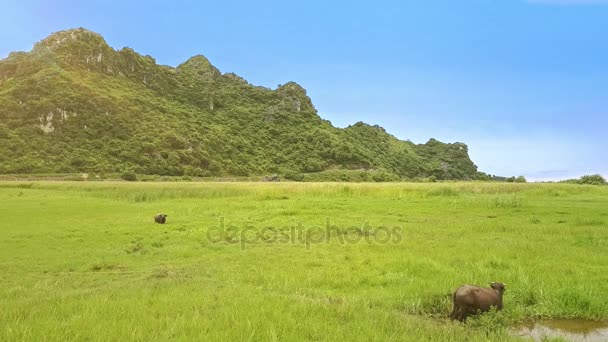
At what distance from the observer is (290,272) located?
10828 millimetres

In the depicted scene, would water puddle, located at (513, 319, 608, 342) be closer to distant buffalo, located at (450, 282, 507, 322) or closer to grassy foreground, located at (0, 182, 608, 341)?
grassy foreground, located at (0, 182, 608, 341)

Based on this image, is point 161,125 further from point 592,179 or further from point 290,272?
point 290,272

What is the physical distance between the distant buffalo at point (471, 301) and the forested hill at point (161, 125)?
8477 cm

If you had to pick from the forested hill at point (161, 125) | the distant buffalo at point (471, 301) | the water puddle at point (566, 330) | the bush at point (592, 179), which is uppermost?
the forested hill at point (161, 125)

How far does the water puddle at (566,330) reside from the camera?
7065 millimetres

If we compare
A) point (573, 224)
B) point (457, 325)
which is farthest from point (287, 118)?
point (457, 325)

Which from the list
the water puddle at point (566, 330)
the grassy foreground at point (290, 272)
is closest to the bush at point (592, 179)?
the grassy foreground at point (290, 272)

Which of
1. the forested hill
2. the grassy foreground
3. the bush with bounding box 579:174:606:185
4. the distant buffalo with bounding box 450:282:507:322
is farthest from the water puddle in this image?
the forested hill

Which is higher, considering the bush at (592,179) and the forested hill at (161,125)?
the forested hill at (161,125)

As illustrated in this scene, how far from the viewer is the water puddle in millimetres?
7065

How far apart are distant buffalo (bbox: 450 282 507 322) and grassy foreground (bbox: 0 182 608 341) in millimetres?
228

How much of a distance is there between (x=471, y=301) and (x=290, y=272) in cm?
462

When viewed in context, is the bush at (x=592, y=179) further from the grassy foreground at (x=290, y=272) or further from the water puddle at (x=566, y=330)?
the water puddle at (x=566, y=330)

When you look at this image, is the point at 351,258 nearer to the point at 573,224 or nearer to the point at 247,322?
the point at 247,322
